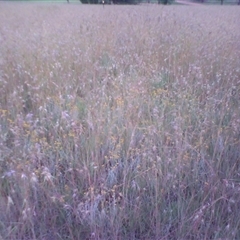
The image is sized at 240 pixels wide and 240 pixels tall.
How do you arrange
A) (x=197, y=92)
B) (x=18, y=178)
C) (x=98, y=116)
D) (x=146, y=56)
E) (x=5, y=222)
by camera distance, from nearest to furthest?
(x=5, y=222) → (x=18, y=178) → (x=98, y=116) → (x=197, y=92) → (x=146, y=56)

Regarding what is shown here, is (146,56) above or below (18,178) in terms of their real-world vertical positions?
above

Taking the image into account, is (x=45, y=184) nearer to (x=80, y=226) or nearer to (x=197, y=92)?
(x=80, y=226)

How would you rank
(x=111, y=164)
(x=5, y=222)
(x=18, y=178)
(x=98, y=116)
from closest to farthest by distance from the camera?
(x=5, y=222)
(x=18, y=178)
(x=111, y=164)
(x=98, y=116)

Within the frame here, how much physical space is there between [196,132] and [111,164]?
2.43 feet

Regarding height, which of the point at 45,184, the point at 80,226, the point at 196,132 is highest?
the point at 196,132

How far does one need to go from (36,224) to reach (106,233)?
42cm

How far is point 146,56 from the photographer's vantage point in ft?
13.8

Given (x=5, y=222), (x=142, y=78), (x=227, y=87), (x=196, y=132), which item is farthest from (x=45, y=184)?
(x=227, y=87)

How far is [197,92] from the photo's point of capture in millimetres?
3213

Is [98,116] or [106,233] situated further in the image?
[98,116]

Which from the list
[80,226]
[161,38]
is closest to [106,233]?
[80,226]

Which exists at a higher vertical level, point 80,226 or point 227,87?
point 227,87

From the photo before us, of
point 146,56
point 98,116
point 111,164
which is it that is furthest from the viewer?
point 146,56

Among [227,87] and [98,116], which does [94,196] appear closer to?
[98,116]
